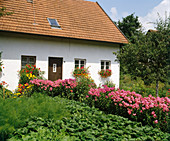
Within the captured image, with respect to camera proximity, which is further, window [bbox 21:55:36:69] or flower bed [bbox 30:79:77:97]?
window [bbox 21:55:36:69]

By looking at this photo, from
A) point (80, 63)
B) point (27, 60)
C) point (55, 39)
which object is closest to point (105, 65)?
A: point (80, 63)

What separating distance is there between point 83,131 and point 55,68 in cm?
697

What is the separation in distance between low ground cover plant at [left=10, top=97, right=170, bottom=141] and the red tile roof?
657 cm

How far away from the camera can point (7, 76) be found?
888cm

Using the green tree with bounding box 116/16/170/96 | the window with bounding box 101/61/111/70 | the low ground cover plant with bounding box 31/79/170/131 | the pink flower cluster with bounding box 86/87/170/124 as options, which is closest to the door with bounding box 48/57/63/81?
the window with bounding box 101/61/111/70

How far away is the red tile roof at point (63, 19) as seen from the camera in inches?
366

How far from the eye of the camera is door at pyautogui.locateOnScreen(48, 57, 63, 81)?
9.92 metres

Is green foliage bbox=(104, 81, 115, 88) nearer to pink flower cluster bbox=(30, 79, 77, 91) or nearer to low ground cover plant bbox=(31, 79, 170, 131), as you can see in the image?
pink flower cluster bbox=(30, 79, 77, 91)

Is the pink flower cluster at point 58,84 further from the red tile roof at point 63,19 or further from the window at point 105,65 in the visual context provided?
the window at point 105,65

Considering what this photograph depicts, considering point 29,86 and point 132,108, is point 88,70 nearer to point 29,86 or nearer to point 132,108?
point 29,86

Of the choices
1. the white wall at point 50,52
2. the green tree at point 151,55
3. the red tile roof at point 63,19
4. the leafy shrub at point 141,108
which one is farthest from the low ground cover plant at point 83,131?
the red tile roof at point 63,19

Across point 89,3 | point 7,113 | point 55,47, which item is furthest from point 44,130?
point 89,3

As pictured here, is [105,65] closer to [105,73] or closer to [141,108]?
[105,73]

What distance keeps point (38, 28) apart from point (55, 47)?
1.41m
